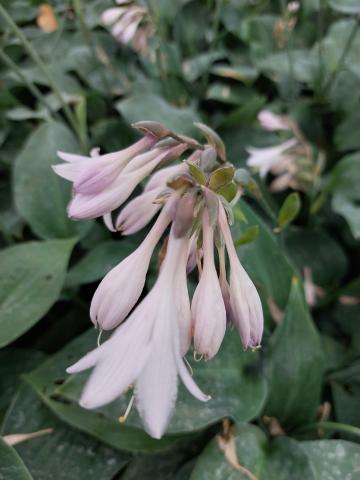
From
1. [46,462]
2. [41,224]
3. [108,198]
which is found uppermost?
[108,198]

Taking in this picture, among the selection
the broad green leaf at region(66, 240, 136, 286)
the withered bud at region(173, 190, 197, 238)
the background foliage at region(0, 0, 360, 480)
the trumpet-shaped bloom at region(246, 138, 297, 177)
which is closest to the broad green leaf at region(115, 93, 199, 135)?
the background foliage at region(0, 0, 360, 480)

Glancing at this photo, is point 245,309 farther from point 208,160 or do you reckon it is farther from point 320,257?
point 320,257

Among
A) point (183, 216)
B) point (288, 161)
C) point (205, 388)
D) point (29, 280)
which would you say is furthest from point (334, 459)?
point (288, 161)

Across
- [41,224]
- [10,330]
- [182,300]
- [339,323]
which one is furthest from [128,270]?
[339,323]

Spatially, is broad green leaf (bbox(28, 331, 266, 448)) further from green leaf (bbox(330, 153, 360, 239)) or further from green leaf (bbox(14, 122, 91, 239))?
green leaf (bbox(330, 153, 360, 239))

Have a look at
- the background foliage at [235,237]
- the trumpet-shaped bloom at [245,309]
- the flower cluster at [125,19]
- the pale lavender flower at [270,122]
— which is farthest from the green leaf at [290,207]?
the flower cluster at [125,19]

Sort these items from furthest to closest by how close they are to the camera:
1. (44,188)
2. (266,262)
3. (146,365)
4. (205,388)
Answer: (44,188)
(266,262)
(205,388)
(146,365)

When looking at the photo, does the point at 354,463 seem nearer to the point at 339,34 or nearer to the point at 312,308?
the point at 312,308
